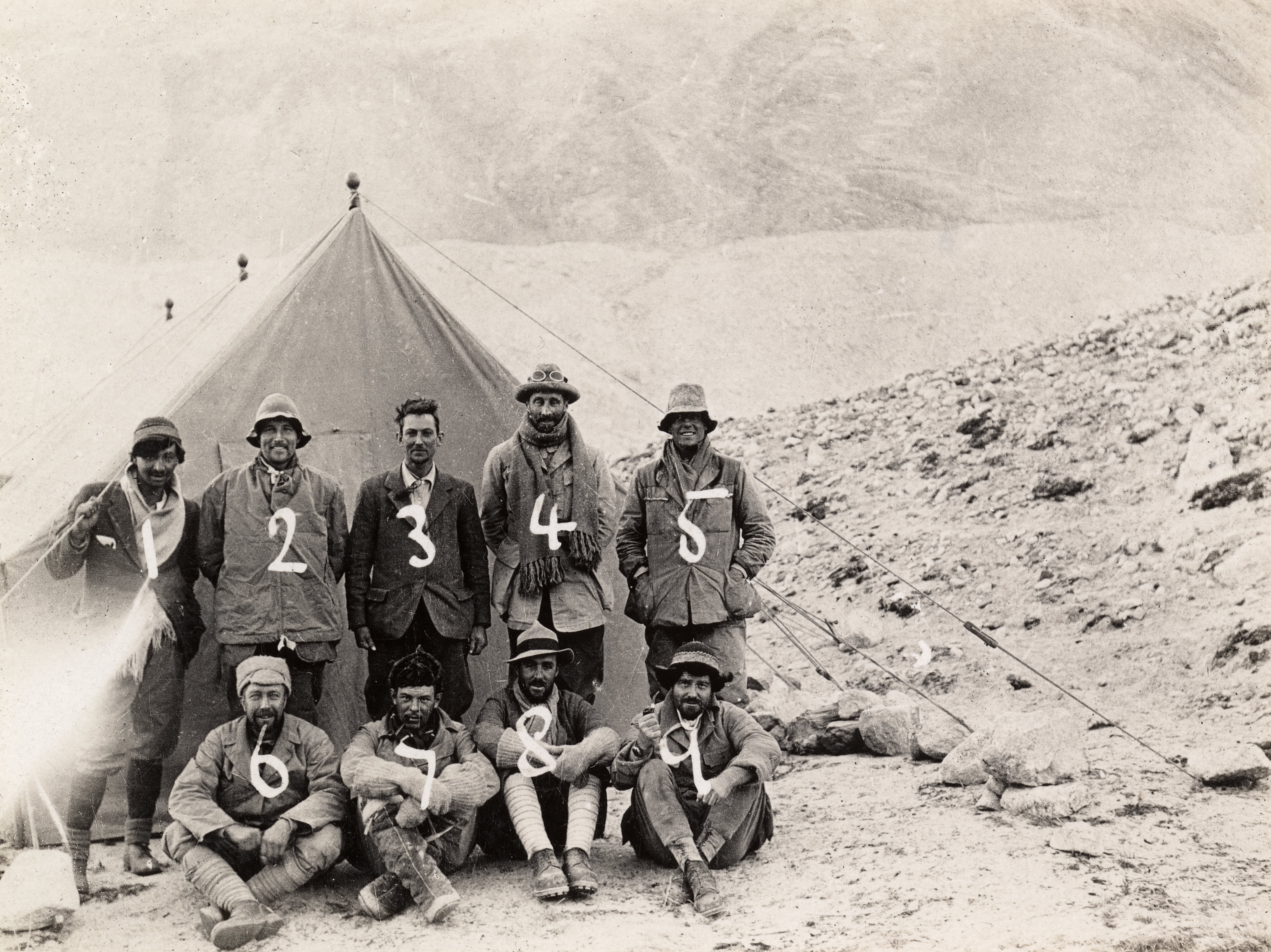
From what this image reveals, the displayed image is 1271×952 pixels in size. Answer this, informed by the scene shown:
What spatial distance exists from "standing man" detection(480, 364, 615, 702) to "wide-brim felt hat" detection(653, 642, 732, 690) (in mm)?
358

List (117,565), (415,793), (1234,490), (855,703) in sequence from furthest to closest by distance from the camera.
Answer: (1234,490), (855,703), (117,565), (415,793)

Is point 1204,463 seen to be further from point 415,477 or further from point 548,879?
point 548,879

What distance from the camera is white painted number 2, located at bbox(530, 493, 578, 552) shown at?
4.06 meters

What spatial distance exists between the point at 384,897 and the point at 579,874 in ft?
1.79

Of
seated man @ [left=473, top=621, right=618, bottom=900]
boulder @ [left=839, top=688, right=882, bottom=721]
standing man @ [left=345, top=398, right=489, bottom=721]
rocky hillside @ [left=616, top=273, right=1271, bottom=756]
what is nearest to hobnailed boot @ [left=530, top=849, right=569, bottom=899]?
seated man @ [left=473, top=621, right=618, bottom=900]

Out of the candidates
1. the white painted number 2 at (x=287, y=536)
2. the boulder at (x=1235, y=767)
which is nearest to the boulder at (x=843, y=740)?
the boulder at (x=1235, y=767)

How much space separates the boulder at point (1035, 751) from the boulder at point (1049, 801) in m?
0.05

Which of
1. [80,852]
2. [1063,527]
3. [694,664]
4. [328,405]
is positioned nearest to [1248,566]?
[1063,527]

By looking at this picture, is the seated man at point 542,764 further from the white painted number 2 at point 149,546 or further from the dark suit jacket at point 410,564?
the white painted number 2 at point 149,546

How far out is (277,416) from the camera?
12.8 feet

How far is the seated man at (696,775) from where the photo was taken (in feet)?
11.5

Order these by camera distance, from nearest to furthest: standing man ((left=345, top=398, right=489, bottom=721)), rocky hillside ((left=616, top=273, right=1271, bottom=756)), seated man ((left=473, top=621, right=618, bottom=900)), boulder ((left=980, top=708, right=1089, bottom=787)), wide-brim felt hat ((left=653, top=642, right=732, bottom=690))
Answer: seated man ((left=473, top=621, right=618, bottom=900))
wide-brim felt hat ((left=653, top=642, right=732, bottom=690))
boulder ((left=980, top=708, right=1089, bottom=787))
standing man ((left=345, top=398, right=489, bottom=721))
rocky hillside ((left=616, top=273, right=1271, bottom=756))

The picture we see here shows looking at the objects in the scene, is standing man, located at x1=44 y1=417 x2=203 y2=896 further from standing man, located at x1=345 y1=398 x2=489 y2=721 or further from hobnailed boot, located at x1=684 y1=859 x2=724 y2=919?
hobnailed boot, located at x1=684 y1=859 x2=724 y2=919

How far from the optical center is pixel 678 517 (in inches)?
164
